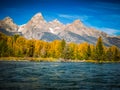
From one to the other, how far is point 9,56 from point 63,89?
116 meters

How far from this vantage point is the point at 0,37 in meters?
154

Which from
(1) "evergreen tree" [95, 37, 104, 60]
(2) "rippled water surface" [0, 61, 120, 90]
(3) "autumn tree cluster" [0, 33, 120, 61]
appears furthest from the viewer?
(3) "autumn tree cluster" [0, 33, 120, 61]

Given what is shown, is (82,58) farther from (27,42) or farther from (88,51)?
(27,42)

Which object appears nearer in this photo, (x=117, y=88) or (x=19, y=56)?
(x=117, y=88)

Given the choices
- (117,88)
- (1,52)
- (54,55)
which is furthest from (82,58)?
(117,88)

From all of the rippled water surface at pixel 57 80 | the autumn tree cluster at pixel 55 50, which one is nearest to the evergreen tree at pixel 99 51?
the autumn tree cluster at pixel 55 50

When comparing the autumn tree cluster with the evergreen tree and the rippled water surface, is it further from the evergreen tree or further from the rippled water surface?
the rippled water surface

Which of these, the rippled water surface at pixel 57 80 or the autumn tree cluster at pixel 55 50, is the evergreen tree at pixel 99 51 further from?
the rippled water surface at pixel 57 80

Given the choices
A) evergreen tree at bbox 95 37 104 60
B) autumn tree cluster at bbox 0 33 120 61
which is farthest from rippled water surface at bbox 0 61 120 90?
autumn tree cluster at bbox 0 33 120 61

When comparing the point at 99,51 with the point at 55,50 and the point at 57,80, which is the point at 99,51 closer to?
the point at 55,50

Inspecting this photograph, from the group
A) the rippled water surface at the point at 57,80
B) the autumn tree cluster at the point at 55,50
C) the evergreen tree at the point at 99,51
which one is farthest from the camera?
the autumn tree cluster at the point at 55,50

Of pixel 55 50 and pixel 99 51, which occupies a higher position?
pixel 55 50

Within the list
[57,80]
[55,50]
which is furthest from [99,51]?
[57,80]

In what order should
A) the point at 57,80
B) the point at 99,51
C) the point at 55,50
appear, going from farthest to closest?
the point at 55,50, the point at 99,51, the point at 57,80
